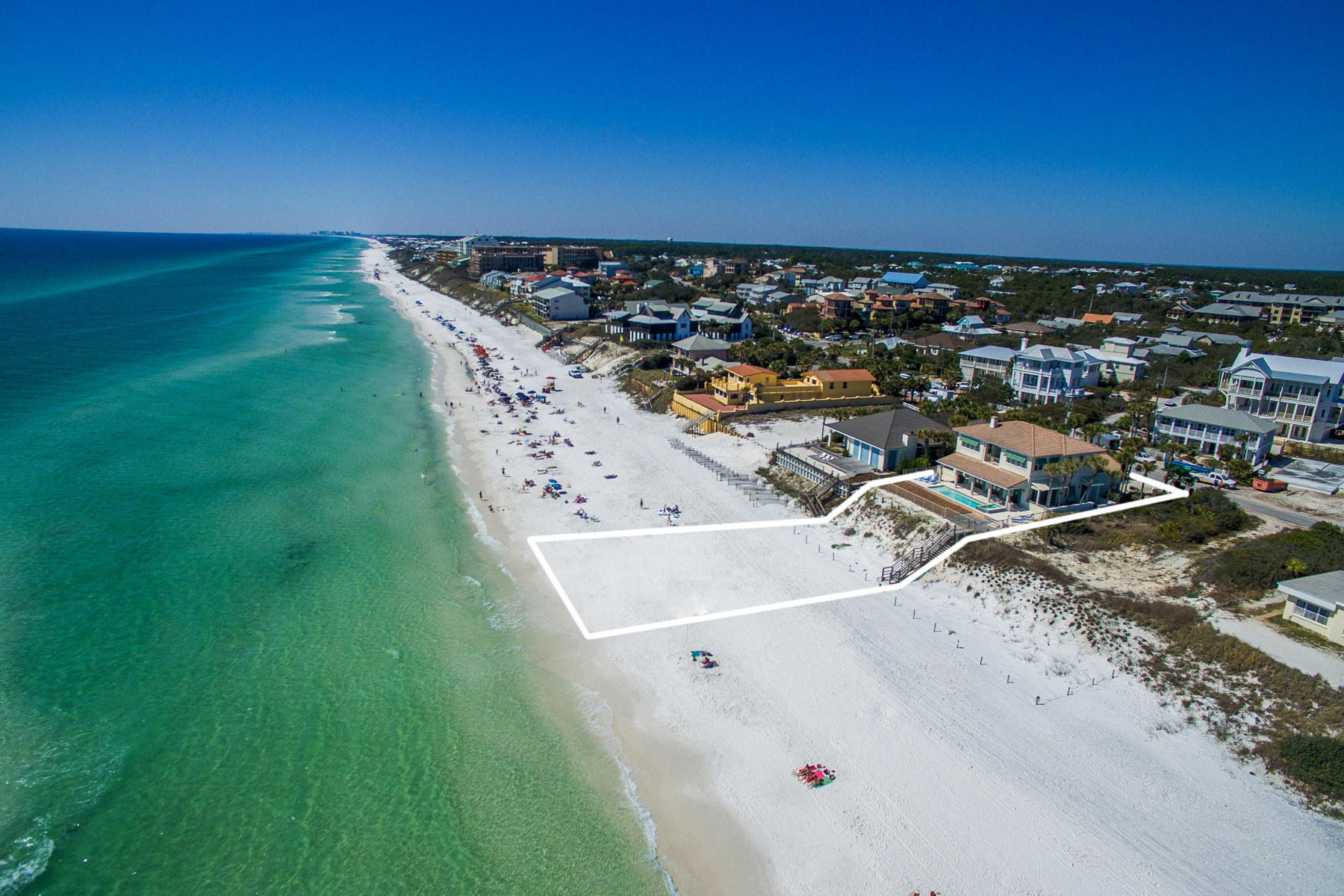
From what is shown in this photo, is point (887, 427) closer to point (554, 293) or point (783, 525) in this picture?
point (783, 525)

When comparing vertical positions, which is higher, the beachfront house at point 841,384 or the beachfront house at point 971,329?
the beachfront house at point 971,329

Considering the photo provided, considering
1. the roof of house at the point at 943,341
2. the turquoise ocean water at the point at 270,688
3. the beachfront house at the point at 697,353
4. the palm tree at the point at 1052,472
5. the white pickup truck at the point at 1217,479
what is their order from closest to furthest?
the turquoise ocean water at the point at 270,688, the palm tree at the point at 1052,472, the white pickup truck at the point at 1217,479, the beachfront house at the point at 697,353, the roof of house at the point at 943,341

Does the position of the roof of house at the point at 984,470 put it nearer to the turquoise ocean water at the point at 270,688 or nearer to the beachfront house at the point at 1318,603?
the beachfront house at the point at 1318,603

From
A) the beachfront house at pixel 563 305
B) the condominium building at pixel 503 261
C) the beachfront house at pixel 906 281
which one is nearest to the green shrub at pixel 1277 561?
the beachfront house at pixel 563 305

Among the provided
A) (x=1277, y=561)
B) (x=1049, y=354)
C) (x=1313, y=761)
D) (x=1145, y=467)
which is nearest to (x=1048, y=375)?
(x=1049, y=354)

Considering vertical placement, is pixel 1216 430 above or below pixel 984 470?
above

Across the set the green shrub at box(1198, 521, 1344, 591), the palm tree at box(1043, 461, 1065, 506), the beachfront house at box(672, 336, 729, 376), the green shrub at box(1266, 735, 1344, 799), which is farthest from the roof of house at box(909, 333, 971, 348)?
the green shrub at box(1266, 735, 1344, 799)
